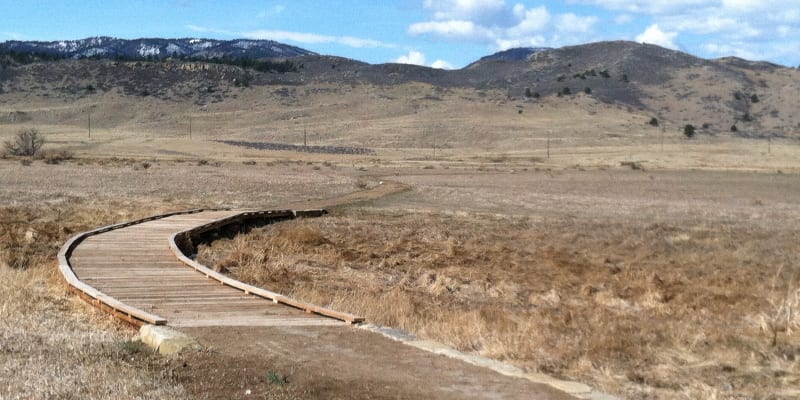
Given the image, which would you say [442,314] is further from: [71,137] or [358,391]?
[71,137]

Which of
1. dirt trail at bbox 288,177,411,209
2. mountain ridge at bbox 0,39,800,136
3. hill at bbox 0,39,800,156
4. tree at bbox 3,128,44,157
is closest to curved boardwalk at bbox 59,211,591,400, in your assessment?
dirt trail at bbox 288,177,411,209

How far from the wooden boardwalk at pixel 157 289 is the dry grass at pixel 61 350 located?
0.39m

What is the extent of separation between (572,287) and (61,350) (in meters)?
11.6

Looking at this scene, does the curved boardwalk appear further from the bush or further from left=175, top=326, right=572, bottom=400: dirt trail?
the bush

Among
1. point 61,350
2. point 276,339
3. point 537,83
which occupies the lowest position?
point 276,339

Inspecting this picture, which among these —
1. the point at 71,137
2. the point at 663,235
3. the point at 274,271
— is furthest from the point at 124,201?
the point at 71,137

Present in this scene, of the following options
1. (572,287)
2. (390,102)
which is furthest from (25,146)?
(390,102)

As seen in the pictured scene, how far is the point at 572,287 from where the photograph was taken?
17.7 metres

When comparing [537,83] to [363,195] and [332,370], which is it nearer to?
[363,195]

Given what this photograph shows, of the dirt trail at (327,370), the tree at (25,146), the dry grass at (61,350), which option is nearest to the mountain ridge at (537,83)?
the tree at (25,146)

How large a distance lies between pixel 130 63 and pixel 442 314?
421 ft

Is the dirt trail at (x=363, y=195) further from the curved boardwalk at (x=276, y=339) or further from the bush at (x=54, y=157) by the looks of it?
the bush at (x=54, y=157)

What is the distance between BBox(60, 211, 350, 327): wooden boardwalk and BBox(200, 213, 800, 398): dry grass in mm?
1284

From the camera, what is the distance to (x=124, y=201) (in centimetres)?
2977
